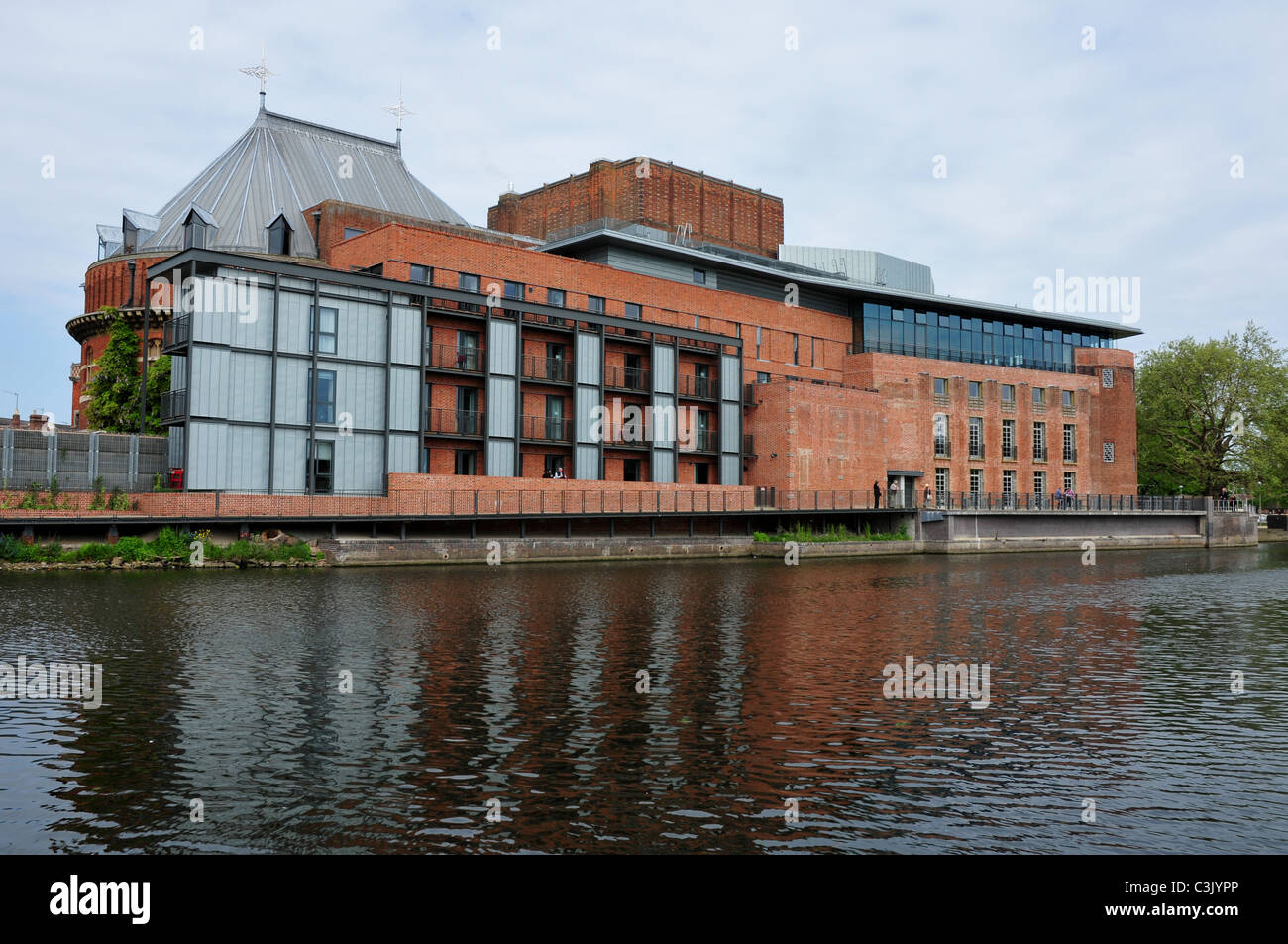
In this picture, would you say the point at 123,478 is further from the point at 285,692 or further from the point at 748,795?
the point at 748,795

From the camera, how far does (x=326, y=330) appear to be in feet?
121

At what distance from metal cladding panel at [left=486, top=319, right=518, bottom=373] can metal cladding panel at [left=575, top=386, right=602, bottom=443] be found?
3599mm

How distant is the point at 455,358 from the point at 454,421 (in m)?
2.64

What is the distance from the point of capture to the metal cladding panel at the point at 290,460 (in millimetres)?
35125

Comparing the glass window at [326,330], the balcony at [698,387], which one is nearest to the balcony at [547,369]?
the balcony at [698,387]

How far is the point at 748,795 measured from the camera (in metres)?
7.44

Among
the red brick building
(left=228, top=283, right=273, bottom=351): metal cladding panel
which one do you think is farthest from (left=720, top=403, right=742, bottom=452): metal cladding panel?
(left=228, top=283, right=273, bottom=351): metal cladding panel

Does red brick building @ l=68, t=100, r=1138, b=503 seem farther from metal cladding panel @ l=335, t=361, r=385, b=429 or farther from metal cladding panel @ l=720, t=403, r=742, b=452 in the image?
metal cladding panel @ l=335, t=361, r=385, b=429

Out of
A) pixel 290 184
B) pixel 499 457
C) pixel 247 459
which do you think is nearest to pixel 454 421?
pixel 499 457

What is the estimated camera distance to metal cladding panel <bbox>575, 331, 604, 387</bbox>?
43.9 meters
